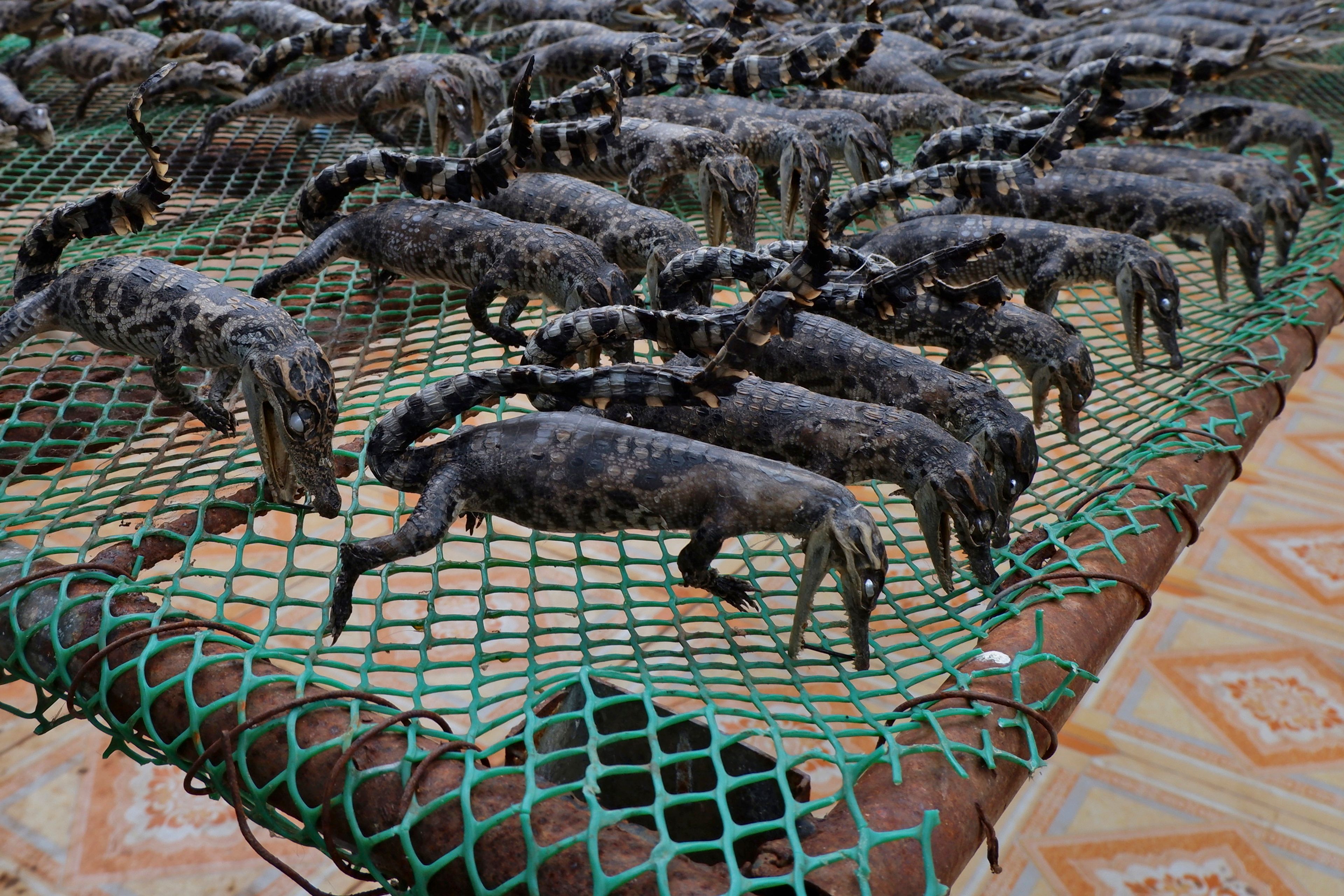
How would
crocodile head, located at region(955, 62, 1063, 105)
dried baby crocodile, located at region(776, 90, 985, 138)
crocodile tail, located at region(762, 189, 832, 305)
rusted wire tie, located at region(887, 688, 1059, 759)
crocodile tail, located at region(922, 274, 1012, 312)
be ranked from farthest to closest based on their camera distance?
crocodile head, located at region(955, 62, 1063, 105) < dried baby crocodile, located at region(776, 90, 985, 138) < crocodile tail, located at region(922, 274, 1012, 312) < crocodile tail, located at region(762, 189, 832, 305) < rusted wire tie, located at region(887, 688, 1059, 759)

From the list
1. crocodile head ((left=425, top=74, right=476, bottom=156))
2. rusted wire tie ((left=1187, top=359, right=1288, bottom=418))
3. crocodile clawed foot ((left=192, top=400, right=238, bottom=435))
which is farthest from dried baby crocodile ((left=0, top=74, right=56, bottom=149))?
rusted wire tie ((left=1187, top=359, right=1288, bottom=418))

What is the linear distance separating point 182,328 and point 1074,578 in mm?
2095

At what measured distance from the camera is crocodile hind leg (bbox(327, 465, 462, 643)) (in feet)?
6.56

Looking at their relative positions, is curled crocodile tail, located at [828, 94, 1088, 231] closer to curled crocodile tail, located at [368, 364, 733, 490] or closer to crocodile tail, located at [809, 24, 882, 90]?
crocodile tail, located at [809, 24, 882, 90]

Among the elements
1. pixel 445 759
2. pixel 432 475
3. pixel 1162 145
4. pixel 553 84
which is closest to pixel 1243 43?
pixel 1162 145

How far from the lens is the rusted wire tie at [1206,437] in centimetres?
265

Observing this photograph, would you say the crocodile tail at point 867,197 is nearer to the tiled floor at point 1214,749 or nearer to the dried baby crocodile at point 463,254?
the dried baby crocodile at point 463,254

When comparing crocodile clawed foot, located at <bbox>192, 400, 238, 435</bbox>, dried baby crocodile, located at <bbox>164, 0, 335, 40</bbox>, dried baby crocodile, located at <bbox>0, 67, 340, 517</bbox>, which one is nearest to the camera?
dried baby crocodile, located at <bbox>0, 67, 340, 517</bbox>

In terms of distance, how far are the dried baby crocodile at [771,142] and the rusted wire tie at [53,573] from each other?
8.55 feet

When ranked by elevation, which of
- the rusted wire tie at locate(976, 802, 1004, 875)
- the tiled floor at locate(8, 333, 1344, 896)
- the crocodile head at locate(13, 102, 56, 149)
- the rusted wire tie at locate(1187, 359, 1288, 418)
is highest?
the rusted wire tie at locate(976, 802, 1004, 875)

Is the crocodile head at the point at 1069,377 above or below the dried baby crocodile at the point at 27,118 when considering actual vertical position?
above

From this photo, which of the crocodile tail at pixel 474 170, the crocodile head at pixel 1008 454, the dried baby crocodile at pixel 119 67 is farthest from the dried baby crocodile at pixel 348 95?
the crocodile head at pixel 1008 454

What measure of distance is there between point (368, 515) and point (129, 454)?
163cm

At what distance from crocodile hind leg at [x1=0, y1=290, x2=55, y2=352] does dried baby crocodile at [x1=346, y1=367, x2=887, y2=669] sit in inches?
47.1
